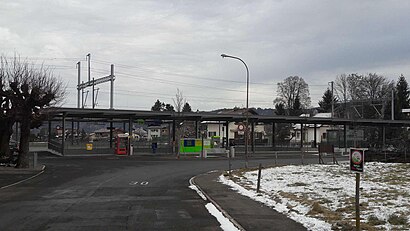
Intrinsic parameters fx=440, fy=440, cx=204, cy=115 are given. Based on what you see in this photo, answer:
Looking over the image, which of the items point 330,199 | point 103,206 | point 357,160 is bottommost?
point 103,206

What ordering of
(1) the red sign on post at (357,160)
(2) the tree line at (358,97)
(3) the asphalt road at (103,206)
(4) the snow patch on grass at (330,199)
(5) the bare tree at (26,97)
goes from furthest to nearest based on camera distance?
(2) the tree line at (358,97), (5) the bare tree at (26,97), (3) the asphalt road at (103,206), (4) the snow patch on grass at (330,199), (1) the red sign on post at (357,160)

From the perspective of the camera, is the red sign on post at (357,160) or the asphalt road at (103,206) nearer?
the red sign on post at (357,160)

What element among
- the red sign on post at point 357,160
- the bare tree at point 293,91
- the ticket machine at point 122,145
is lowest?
the ticket machine at point 122,145

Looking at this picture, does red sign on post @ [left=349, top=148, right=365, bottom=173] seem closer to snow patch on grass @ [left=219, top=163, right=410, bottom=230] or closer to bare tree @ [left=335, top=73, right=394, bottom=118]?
snow patch on grass @ [left=219, top=163, right=410, bottom=230]

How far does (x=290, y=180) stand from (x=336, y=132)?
65816mm

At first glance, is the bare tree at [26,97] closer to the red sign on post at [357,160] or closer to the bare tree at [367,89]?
the red sign on post at [357,160]

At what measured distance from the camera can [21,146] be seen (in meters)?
30.4

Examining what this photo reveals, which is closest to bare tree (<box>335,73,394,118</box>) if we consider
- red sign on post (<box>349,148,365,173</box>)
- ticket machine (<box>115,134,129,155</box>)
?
ticket machine (<box>115,134,129,155</box>)

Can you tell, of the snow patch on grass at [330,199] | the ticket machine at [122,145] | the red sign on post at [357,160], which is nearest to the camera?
the red sign on post at [357,160]

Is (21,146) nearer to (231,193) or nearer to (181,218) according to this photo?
(231,193)

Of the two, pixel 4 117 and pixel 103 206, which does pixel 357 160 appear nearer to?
pixel 103 206

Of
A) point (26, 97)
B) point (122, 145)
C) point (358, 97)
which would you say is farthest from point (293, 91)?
point (26, 97)

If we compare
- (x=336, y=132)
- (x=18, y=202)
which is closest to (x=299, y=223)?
(x=18, y=202)

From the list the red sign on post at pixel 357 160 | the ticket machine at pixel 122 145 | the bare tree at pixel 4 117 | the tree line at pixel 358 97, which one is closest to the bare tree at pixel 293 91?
the tree line at pixel 358 97
